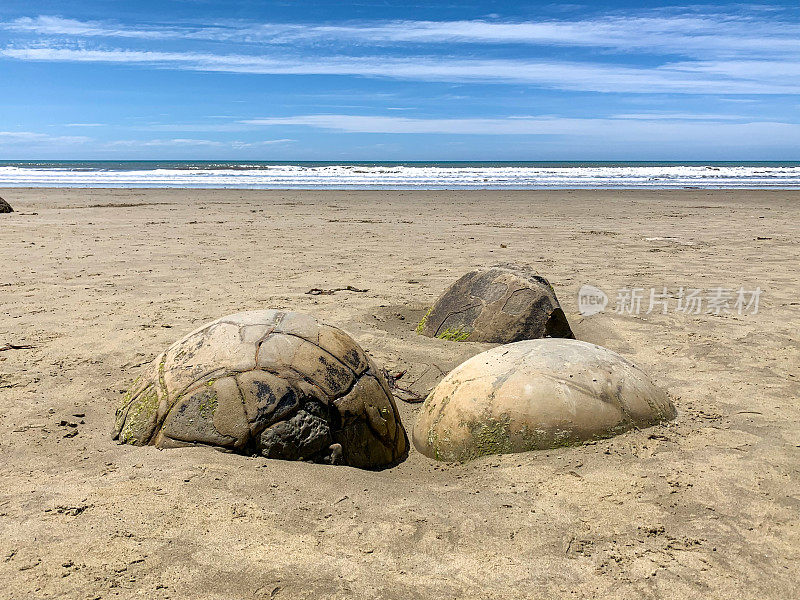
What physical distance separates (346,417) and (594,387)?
1.18 metres

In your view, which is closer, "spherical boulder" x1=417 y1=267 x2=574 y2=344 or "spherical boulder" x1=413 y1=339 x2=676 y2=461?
"spherical boulder" x1=413 y1=339 x2=676 y2=461

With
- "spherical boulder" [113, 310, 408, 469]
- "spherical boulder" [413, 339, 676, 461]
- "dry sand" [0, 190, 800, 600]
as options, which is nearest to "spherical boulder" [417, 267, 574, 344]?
"dry sand" [0, 190, 800, 600]

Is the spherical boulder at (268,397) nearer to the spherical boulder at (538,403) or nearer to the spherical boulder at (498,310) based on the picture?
the spherical boulder at (538,403)

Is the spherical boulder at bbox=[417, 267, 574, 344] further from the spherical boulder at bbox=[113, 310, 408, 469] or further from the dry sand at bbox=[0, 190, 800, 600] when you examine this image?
the spherical boulder at bbox=[113, 310, 408, 469]

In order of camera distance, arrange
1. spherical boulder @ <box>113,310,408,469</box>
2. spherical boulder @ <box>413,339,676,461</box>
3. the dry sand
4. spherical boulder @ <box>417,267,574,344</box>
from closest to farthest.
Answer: the dry sand
spherical boulder @ <box>113,310,408,469</box>
spherical boulder @ <box>413,339,676,461</box>
spherical boulder @ <box>417,267,574,344</box>

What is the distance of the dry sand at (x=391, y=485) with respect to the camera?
2.09 metres

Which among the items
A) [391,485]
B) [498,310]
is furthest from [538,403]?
[498,310]

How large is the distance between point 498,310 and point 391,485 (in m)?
Answer: 2.38

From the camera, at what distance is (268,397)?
2912 millimetres

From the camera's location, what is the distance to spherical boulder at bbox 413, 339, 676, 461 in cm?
308

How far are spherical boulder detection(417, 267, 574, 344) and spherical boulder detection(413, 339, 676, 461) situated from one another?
1.36 meters

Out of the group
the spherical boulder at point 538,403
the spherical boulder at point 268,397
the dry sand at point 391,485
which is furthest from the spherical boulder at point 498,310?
the spherical boulder at point 268,397

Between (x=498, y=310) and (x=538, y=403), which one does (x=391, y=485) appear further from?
(x=498, y=310)

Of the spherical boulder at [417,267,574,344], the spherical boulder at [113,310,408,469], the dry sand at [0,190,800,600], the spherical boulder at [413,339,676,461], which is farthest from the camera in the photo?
the spherical boulder at [417,267,574,344]
